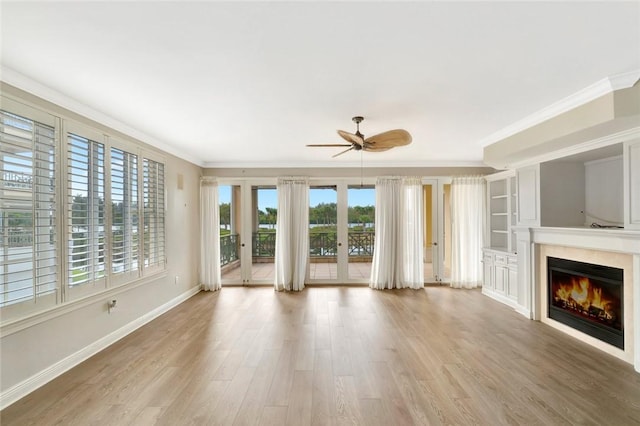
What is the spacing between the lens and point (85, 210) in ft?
9.96

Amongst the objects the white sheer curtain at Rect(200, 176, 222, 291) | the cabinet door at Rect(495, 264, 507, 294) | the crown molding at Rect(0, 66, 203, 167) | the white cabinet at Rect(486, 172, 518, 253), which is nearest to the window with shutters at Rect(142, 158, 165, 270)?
the crown molding at Rect(0, 66, 203, 167)

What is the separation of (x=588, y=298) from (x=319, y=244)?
14.1ft

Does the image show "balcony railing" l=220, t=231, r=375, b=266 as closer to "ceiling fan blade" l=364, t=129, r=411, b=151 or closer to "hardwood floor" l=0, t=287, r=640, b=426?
"hardwood floor" l=0, t=287, r=640, b=426

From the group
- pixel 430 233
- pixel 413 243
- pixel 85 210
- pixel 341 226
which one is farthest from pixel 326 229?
pixel 85 210

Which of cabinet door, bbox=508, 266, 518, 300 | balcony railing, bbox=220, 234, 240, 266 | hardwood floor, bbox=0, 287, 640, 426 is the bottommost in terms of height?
hardwood floor, bbox=0, 287, 640, 426

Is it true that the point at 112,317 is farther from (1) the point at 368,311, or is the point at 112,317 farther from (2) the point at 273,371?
(1) the point at 368,311

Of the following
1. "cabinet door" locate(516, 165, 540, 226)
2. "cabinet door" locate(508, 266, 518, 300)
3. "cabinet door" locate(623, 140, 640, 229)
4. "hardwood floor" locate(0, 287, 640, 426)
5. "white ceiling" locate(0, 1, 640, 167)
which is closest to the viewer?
"white ceiling" locate(0, 1, 640, 167)

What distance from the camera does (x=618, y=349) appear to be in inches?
119

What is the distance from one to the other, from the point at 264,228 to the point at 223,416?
171 inches

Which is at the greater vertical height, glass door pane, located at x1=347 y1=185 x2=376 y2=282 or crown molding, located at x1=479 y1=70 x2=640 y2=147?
crown molding, located at x1=479 y1=70 x2=640 y2=147

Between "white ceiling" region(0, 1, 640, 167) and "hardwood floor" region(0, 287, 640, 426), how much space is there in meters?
2.59

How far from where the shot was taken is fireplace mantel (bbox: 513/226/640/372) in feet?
9.27

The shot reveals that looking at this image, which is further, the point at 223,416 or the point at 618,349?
the point at 618,349

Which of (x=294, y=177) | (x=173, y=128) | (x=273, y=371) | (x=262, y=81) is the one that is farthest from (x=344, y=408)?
(x=294, y=177)
